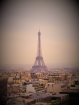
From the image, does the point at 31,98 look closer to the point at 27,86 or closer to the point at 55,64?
the point at 27,86

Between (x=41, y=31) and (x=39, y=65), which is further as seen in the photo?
(x=41, y=31)

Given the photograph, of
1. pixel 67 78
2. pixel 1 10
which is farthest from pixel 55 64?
pixel 1 10

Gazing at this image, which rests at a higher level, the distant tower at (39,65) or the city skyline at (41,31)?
the city skyline at (41,31)

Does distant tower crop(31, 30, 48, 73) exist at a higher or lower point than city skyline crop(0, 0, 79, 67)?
lower

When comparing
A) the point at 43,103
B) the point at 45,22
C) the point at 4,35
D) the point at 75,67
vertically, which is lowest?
the point at 43,103

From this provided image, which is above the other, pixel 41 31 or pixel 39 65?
pixel 41 31

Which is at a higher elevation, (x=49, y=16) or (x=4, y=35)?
(x=49, y=16)

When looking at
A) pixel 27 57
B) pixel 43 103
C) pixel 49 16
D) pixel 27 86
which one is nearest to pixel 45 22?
pixel 49 16
